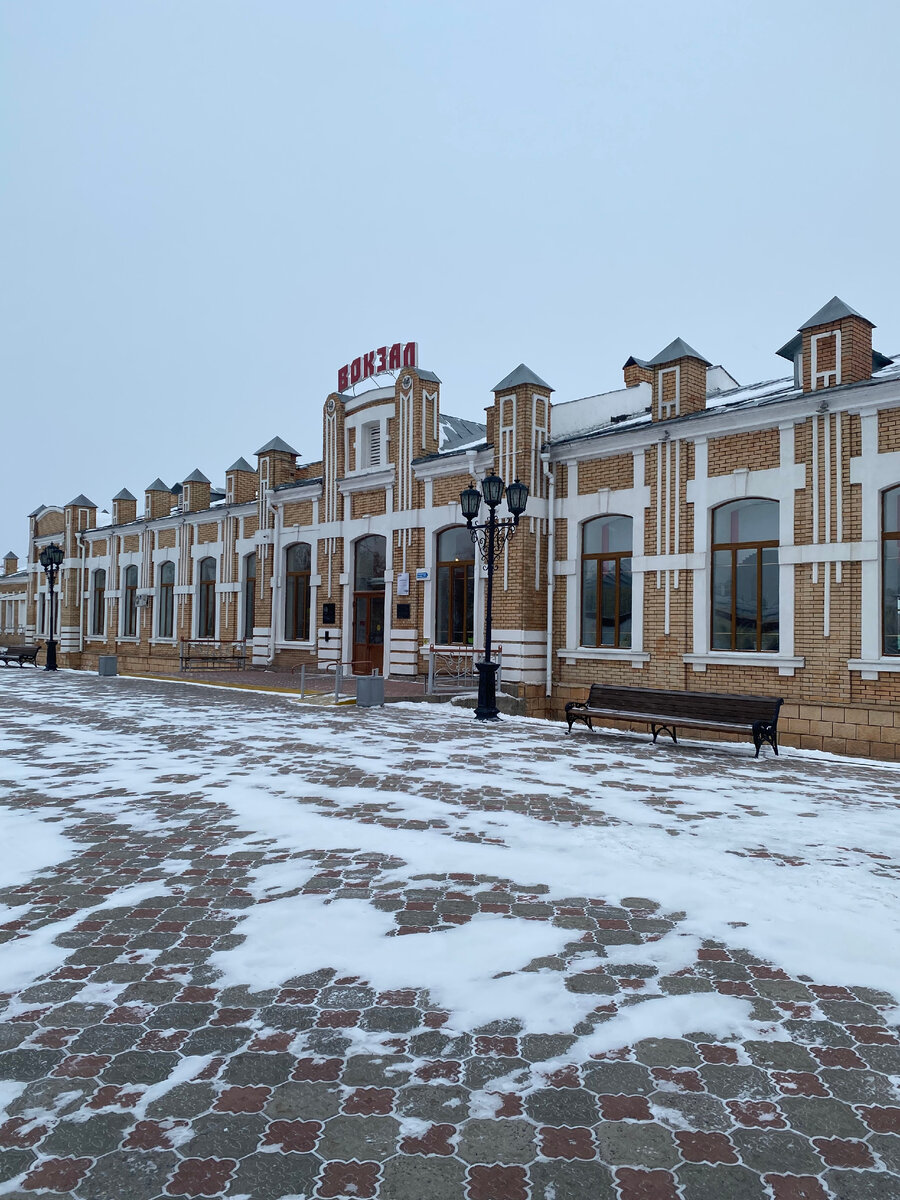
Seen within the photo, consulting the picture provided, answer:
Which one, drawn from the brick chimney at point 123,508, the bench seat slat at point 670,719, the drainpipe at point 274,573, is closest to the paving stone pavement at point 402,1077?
the bench seat slat at point 670,719

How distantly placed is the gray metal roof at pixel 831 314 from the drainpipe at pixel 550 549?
5750 mm

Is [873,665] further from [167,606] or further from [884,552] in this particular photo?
[167,606]

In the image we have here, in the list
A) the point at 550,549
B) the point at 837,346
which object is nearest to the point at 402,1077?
the point at 837,346

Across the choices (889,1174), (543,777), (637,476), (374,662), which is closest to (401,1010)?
(889,1174)

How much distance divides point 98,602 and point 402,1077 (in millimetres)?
36436

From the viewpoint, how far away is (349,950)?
4.19 m

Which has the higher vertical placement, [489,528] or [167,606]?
[489,528]

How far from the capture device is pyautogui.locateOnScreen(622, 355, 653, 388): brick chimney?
2058 centimetres

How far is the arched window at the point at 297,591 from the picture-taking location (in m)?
24.6

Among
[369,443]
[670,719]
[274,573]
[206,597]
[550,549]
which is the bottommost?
[670,719]

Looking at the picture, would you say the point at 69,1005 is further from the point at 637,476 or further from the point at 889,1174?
the point at 637,476

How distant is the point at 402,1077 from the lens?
3.06 meters

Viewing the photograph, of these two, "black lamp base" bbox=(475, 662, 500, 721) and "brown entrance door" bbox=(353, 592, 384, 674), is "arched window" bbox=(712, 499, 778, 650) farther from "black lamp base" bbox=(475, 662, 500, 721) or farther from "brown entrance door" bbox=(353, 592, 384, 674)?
"brown entrance door" bbox=(353, 592, 384, 674)

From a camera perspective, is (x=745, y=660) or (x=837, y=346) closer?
(x=837, y=346)
